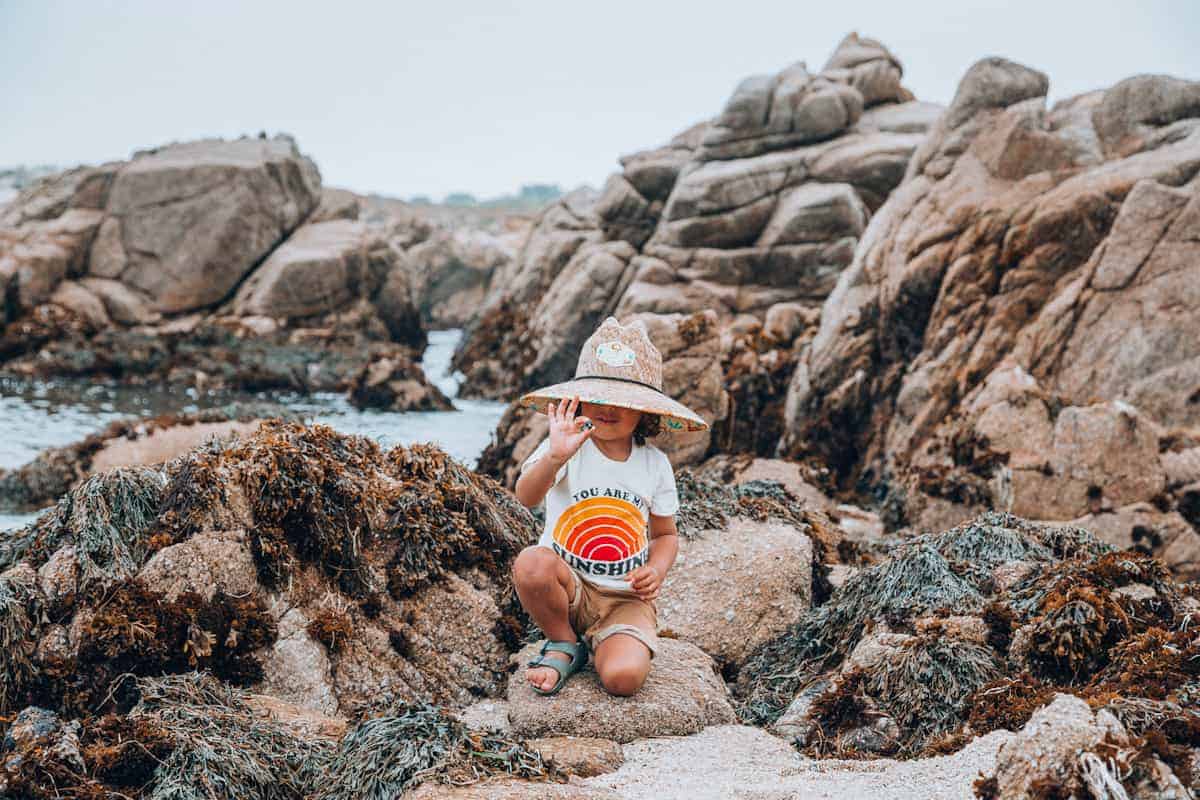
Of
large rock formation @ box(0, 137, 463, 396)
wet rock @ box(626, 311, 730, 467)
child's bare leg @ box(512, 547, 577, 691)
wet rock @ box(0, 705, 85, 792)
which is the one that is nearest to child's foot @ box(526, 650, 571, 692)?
child's bare leg @ box(512, 547, 577, 691)

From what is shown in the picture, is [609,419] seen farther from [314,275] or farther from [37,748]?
[314,275]

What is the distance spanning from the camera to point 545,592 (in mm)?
4715

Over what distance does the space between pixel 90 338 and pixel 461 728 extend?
29.4 meters

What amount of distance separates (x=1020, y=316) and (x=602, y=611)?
10.2 meters

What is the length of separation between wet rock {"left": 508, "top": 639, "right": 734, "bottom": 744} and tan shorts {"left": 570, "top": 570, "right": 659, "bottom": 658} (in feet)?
0.72

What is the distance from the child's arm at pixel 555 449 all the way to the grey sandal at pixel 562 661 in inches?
32.2

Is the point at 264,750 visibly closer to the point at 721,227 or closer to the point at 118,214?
the point at 721,227

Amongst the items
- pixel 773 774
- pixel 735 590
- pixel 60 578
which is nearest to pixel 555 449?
pixel 773 774

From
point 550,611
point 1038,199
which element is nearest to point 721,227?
A: point 1038,199

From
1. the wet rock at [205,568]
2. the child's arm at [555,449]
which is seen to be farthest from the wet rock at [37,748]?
the child's arm at [555,449]

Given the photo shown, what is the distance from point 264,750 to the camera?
3.94 meters

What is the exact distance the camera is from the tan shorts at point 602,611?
194 inches

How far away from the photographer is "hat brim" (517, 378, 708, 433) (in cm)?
470

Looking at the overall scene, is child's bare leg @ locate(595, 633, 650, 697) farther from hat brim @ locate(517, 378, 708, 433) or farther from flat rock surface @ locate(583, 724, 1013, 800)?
hat brim @ locate(517, 378, 708, 433)
